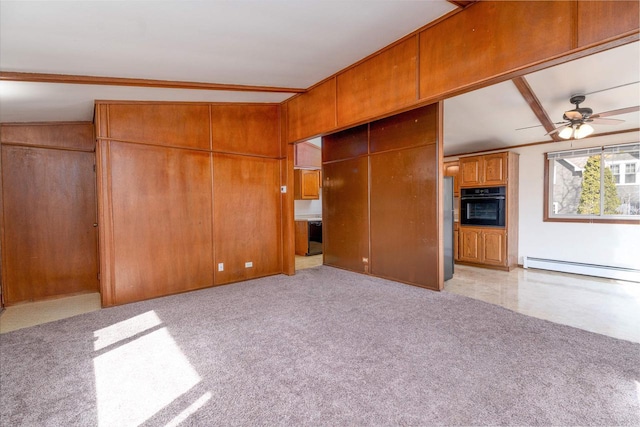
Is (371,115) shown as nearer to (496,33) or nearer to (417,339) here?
(496,33)

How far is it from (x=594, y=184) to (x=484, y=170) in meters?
1.73

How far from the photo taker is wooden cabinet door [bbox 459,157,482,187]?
596 centimetres

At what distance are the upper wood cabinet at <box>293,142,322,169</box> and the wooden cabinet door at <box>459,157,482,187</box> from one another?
3356 mm

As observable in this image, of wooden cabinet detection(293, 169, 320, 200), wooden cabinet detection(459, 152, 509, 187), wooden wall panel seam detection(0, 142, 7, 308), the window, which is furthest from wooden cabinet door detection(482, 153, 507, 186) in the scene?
wooden wall panel seam detection(0, 142, 7, 308)

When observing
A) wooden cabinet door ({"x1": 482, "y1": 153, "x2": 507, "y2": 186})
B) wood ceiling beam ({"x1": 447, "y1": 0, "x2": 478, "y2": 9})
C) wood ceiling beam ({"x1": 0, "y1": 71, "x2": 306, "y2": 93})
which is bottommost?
wooden cabinet door ({"x1": 482, "y1": 153, "x2": 507, "y2": 186})

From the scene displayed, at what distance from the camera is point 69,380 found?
202 centimetres

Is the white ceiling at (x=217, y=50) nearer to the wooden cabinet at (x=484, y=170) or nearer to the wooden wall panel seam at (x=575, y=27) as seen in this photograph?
the wooden wall panel seam at (x=575, y=27)

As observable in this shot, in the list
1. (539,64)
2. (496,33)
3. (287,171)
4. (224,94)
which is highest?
(224,94)

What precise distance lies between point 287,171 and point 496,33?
127 inches

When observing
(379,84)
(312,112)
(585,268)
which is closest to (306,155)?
(312,112)

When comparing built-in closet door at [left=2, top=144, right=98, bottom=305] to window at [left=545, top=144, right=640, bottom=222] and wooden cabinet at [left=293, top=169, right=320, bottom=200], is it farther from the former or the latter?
window at [left=545, top=144, right=640, bottom=222]

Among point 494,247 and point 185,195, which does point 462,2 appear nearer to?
point 185,195

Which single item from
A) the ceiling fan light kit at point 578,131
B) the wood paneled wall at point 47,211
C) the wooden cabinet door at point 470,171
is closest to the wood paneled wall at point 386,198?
the ceiling fan light kit at point 578,131

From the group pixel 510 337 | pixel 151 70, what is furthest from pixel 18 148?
pixel 510 337
